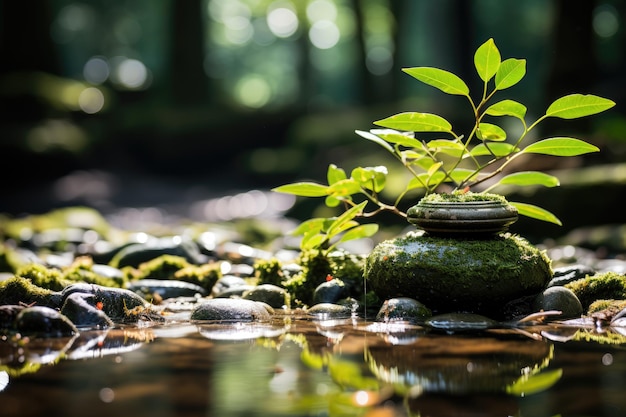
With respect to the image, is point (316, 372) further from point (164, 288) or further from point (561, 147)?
point (164, 288)

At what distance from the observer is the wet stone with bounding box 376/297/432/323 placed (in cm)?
494

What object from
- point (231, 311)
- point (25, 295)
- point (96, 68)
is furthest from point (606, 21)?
point (25, 295)

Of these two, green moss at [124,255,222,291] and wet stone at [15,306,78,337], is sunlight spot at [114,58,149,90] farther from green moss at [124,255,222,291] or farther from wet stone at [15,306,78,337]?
wet stone at [15,306,78,337]

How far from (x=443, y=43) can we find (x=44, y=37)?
12.4 metres

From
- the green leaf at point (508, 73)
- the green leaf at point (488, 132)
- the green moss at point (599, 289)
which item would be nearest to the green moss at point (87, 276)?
the green leaf at point (488, 132)

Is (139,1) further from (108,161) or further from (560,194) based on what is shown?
(560,194)

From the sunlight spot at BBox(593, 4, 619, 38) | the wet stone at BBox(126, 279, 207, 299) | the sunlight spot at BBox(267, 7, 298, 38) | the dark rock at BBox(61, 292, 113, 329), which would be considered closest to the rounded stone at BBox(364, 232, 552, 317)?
the dark rock at BBox(61, 292, 113, 329)

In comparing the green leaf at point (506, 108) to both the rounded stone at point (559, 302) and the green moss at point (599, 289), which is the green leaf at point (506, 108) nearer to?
the rounded stone at point (559, 302)

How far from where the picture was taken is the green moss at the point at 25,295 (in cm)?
518

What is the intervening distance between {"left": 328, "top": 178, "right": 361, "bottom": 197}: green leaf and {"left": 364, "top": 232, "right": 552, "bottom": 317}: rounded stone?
1.74ft

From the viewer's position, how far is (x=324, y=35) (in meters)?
58.3

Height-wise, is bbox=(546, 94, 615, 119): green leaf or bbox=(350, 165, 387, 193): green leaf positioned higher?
bbox=(546, 94, 615, 119): green leaf

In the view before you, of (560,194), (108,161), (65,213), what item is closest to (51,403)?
(560,194)

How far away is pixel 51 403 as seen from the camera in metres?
3.12
